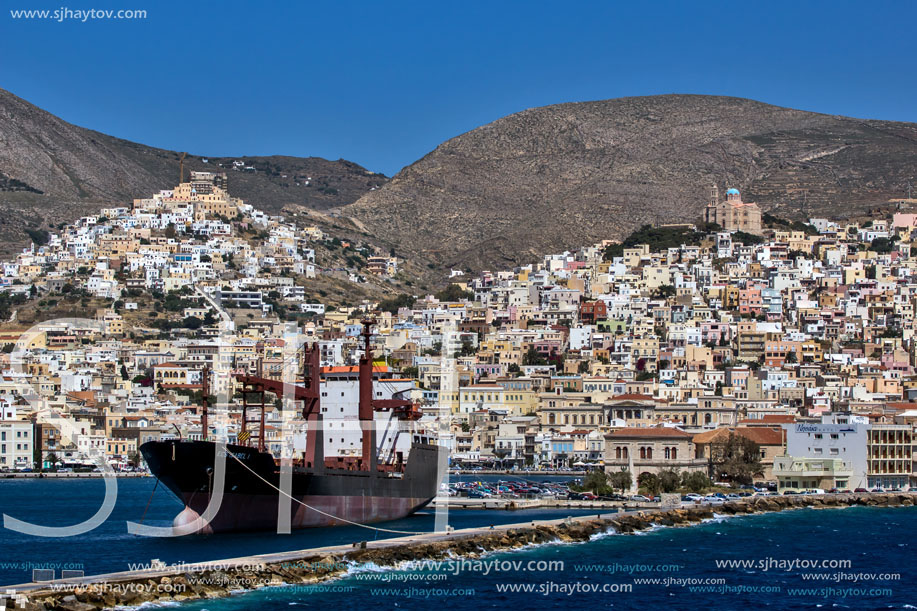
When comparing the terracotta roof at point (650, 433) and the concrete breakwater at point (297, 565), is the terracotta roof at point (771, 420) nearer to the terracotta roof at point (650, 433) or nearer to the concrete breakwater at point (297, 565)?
the terracotta roof at point (650, 433)

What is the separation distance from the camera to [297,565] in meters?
38.2

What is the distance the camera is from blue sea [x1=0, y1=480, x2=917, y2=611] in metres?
37.6

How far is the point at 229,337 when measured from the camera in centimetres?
11938

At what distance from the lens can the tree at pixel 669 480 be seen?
64.8 metres

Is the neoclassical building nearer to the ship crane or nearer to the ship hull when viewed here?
the ship crane

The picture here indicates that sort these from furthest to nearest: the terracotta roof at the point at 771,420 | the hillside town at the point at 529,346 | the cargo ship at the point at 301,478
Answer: the terracotta roof at the point at 771,420
the hillside town at the point at 529,346
the cargo ship at the point at 301,478

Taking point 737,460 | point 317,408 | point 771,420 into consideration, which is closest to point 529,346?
point 771,420

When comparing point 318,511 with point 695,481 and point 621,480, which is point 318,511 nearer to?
point 621,480

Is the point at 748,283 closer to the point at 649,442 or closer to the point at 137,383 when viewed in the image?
the point at 137,383

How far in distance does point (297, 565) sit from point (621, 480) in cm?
2903

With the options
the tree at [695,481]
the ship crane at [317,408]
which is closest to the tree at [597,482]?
the tree at [695,481]

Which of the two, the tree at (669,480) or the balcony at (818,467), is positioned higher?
the balcony at (818,467)

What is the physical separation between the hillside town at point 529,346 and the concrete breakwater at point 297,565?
941cm

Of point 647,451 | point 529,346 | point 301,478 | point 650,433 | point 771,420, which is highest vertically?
point 529,346
